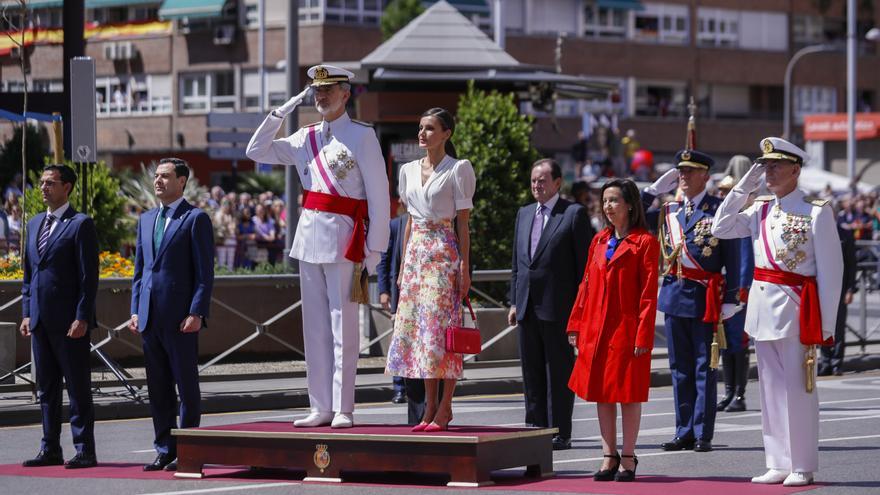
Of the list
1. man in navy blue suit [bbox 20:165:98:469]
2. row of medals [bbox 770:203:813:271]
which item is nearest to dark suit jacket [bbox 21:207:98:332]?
man in navy blue suit [bbox 20:165:98:469]

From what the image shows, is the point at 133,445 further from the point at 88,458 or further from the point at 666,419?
the point at 666,419

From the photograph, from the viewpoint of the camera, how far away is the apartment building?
59094mm

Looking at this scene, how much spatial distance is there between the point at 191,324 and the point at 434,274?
5.43ft

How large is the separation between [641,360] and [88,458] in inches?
146

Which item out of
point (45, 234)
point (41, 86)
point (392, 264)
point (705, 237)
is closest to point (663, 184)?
point (705, 237)

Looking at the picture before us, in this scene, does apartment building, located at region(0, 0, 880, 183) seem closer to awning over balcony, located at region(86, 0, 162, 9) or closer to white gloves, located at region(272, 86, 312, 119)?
awning over balcony, located at region(86, 0, 162, 9)

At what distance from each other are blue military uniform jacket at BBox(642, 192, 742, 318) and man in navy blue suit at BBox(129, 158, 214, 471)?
3377 millimetres

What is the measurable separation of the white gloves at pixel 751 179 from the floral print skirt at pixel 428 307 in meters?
1.78

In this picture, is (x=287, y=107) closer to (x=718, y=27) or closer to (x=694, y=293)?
(x=694, y=293)

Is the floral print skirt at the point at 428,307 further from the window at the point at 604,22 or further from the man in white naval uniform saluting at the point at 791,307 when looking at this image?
the window at the point at 604,22

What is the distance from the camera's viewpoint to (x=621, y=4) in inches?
2598

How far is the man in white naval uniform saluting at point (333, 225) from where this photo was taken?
10664 millimetres

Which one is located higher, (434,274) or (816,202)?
(816,202)

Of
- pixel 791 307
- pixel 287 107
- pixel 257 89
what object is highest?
pixel 257 89
